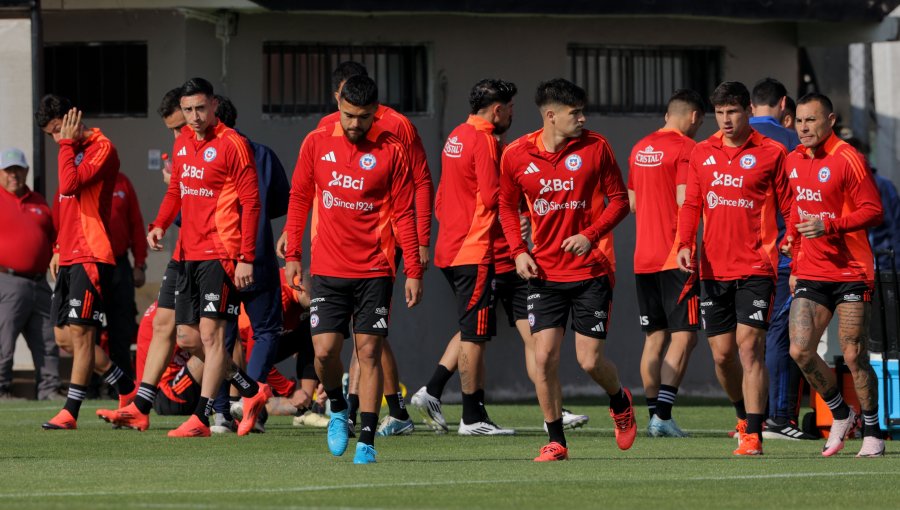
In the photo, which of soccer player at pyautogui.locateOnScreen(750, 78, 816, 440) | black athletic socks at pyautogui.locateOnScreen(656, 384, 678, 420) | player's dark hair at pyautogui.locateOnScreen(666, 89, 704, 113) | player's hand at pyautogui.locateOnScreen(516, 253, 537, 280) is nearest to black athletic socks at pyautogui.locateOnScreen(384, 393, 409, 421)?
black athletic socks at pyautogui.locateOnScreen(656, 384, 678, 420)

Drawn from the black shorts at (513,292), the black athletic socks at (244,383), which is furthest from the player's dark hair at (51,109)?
the black shorts at (513,292)

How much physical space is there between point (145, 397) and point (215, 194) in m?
1.61

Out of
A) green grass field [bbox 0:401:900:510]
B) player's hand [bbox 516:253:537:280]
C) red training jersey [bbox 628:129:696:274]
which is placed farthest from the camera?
red training jersey [bbox 628:129:696:274]

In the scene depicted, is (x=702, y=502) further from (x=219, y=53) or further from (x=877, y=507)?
(x=219, y=53)

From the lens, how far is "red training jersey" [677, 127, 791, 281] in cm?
1205

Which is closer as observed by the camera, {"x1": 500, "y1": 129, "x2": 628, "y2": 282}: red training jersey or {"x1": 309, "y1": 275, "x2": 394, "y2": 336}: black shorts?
{"x1": 309, "y1": 275, "x2": 394, "y2": 336}: black shorts

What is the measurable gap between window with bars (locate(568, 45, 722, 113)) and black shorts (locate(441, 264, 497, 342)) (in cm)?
624

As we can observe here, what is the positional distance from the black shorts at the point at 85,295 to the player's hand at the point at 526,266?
428cm

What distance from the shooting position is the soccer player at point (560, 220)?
11.2m

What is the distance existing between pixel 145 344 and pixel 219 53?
3422mm

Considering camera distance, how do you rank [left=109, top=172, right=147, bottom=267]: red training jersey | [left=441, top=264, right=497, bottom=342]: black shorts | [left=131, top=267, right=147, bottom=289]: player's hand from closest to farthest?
[left=441, top=264, right=497, bottom=342]: black shorts < [left=109, top=172, right=147, bottom=267]: red training jersey < [left=131, top=267, right=147, bottom=289]: player's hand

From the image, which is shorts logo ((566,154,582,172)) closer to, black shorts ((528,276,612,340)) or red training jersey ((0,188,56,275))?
black shorts ((528,276,612,340))

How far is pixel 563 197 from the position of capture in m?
11.3

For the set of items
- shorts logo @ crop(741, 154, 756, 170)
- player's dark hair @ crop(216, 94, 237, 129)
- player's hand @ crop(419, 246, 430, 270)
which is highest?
player's dark hair @ crop(216, 94, 237, 129)
